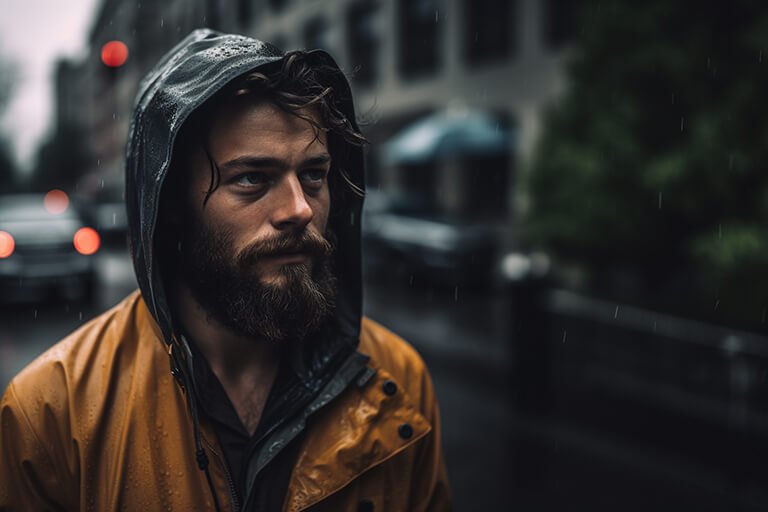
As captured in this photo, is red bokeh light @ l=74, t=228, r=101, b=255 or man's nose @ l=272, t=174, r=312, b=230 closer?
man's nose @ l=272, t=174, r=312, b=230

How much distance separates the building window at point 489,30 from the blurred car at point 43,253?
435 inches

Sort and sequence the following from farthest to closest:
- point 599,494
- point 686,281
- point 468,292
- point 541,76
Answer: point 541,76
point 468,292
point 686,281
point 599,494

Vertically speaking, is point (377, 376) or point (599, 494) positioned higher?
point (377, 376)

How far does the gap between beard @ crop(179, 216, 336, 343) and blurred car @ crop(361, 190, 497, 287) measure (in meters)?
10.6

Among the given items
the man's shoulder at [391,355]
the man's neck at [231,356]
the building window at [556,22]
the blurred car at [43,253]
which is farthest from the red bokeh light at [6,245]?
the building window at [556,22]

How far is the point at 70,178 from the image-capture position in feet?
136

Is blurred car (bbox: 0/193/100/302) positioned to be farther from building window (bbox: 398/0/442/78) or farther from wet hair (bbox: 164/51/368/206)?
building window (bbox: 398/0/442/78)

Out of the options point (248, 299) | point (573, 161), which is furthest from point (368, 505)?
point (573, 161)

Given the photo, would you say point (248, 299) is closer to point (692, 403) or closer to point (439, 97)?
point (692, 403)

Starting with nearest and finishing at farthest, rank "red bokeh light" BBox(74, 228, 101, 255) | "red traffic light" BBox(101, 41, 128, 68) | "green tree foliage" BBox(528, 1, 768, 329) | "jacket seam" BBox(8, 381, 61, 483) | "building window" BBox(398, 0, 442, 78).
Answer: "jacket seam" BBox(8, 381, 61, 483) → "green tree foliage" BBox(528, 1, 768, 329) → "red bokeh light" BBox(74, 228, 101, 255) → "red traffic light" BBox(101, 41, 128, 68) → "building window" BBox(398, 0, 442, 78)

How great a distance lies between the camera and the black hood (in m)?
1.62

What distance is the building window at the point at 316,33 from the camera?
23172mm

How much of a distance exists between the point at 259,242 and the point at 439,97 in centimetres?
1750

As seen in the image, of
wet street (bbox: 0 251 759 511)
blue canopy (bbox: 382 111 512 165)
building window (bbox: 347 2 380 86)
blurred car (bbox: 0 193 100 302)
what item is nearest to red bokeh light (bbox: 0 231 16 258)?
blurred car (bbox: 0 193 100 302)
